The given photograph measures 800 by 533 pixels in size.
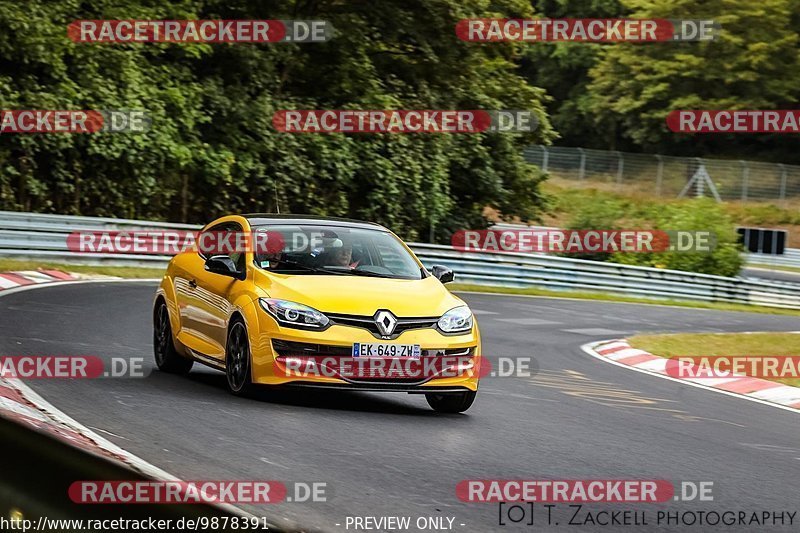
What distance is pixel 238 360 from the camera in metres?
9.99

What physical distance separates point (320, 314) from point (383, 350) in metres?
0.53

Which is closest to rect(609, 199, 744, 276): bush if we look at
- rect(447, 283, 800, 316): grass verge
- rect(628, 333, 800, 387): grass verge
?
rect(447, 283, 800, 316): grass verge

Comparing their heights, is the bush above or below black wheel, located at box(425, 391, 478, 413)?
below

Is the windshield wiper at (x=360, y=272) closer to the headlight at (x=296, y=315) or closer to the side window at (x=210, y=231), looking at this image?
the headlight at (x=296, y=315)

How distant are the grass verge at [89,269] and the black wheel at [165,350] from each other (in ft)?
38.2

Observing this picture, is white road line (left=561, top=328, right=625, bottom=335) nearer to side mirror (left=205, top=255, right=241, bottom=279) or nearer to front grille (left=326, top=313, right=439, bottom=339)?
side mirror (left=205, top=255, right=241, bottom=279)

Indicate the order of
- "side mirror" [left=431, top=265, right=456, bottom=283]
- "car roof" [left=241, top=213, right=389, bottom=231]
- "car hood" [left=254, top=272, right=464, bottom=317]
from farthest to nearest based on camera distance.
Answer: "car roof" [left=241, top=213, right=389, bottom=231] < "side mirror" [left=431, top=265, right=456, bottom=283] < "car hood" [left=254, top=272, right=464, bottom=317]

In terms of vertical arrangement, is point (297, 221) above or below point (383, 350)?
above

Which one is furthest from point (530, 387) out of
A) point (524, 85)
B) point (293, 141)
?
point (524, 85)

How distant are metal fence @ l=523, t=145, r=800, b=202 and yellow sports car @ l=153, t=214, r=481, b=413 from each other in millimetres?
52242

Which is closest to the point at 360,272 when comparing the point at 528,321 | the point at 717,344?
the point at 717,344

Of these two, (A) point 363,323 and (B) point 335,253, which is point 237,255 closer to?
(B) point 335,253

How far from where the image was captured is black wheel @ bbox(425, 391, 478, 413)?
34.1 feet

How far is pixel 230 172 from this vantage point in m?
31.3
